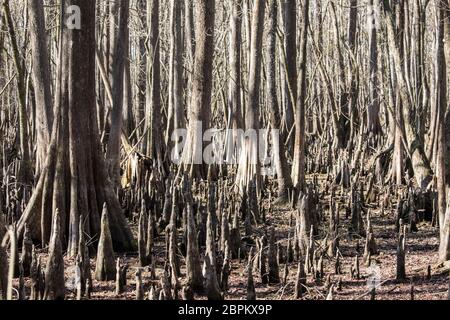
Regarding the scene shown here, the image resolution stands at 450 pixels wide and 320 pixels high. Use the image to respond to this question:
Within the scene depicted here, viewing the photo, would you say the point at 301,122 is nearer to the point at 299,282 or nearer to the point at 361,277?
the point at 361,277

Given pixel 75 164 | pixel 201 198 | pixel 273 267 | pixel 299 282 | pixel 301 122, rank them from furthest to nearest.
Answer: pixel 301 122 → pixel 201 198 → pixel 75 164 → pixel 273 267 → pixel 299 282

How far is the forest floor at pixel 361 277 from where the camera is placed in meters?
4.55

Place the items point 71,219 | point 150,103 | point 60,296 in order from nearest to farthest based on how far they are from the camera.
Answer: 1. point 60,296
2. point 71,219
3. point 150,103

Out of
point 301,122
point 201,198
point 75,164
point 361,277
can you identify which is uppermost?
point 301,122

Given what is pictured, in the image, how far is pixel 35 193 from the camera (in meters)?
5.73

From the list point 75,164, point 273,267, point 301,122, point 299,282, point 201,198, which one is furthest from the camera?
point 301,122

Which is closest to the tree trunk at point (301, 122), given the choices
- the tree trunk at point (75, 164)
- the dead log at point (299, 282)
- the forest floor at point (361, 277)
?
the forest floor at point (361, 277)

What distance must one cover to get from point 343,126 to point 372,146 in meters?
0.90

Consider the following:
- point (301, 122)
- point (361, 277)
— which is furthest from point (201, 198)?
point (361, 277)

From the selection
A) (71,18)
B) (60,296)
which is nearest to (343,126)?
(71,18)

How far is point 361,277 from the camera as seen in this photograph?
5.04m

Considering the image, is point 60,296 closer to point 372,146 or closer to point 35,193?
point 35,193

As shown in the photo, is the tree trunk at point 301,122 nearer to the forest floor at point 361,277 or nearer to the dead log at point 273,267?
the forest floor at point 361,277

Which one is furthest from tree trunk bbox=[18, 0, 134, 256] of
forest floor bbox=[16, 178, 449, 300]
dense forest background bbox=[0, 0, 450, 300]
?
forest floor bbox=[16, 178, 449, 300]
